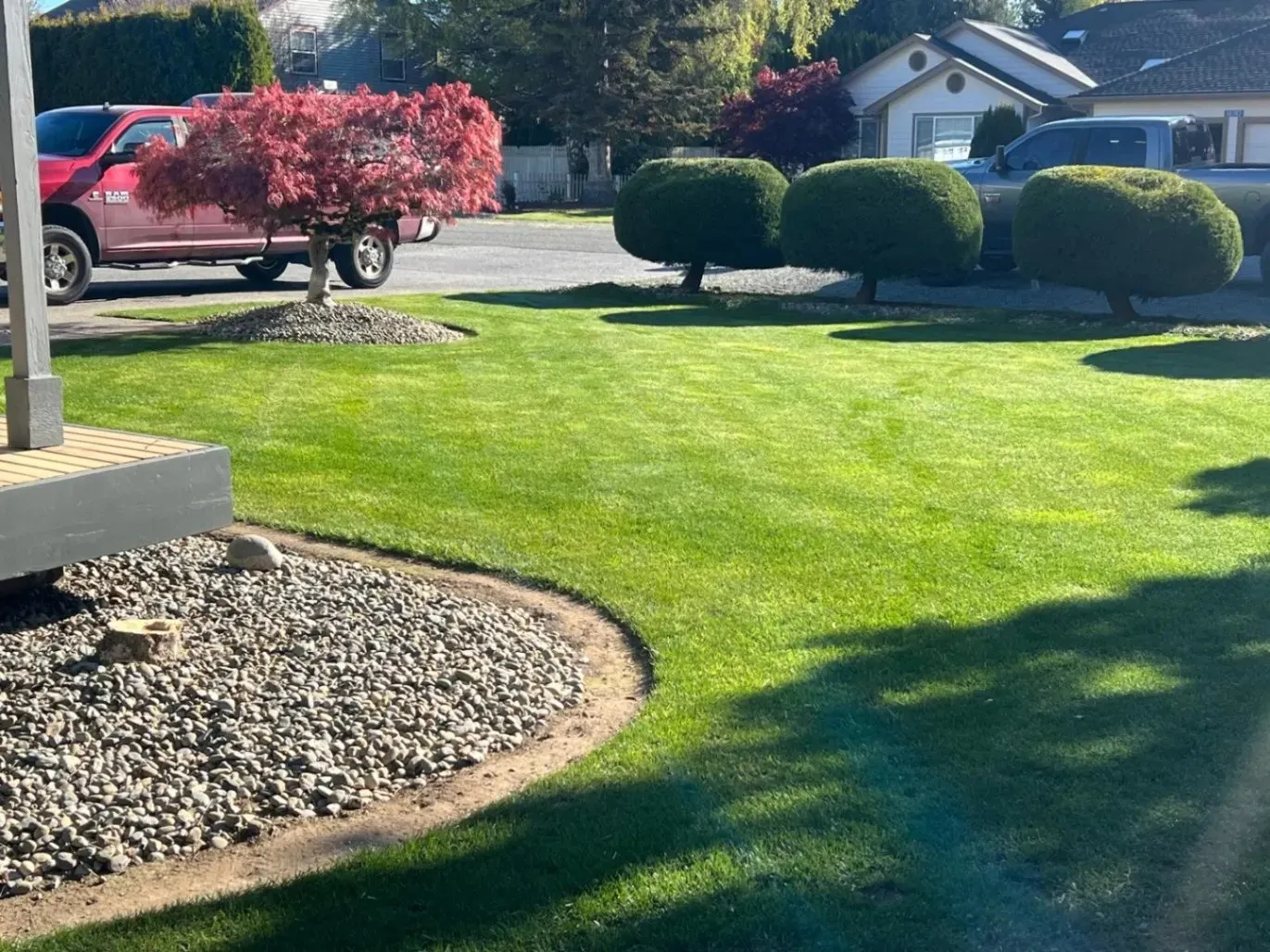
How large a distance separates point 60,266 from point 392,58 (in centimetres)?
3782

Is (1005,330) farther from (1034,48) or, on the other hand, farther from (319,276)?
(1034,48)

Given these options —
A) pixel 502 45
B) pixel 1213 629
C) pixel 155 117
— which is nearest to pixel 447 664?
pixel 1213 629

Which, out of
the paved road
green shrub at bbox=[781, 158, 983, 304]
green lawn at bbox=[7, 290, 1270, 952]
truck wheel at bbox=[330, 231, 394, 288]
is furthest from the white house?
green lawn at bbox=[7, 290, 1270, 952]

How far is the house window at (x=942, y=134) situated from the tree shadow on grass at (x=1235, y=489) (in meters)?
33.3

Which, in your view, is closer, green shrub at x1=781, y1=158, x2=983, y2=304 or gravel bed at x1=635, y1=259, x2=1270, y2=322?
green shrub at x1=781, y1=158, x2=983, y2=304

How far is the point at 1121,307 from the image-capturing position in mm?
16953

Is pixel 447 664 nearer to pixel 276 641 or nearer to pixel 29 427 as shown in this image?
pixel 276 641

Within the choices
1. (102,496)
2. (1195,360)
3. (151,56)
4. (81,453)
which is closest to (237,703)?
(102,496)

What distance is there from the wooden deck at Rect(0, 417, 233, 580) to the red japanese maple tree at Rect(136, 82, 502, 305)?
6.84 m

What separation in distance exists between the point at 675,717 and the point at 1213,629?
2.16m

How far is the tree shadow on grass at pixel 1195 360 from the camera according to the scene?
42.1 feet

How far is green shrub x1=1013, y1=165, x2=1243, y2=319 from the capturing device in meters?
16.1

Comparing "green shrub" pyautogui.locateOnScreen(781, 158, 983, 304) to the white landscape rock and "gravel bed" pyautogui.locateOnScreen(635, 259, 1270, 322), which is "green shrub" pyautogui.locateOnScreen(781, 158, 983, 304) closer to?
"gravel bed" pyautogui.locateOnScreen(635, 259, 1270, 322)

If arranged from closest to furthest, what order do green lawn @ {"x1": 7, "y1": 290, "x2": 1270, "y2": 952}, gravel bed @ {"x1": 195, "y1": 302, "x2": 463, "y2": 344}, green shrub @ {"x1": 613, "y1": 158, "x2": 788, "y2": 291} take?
green lawn @ {"x1": 7, "y1": 290, "x2": 1270, "y2": 952} → gravel bed @ {"x1": 195, "y1": 302, "x2": 463, "y2": 344} → green shrub @ {"x1": 613, "y1": 158, "x2": 788, "y2": 291}
